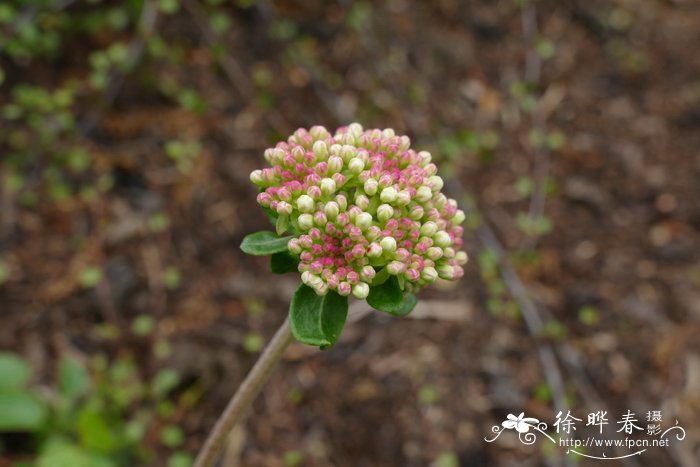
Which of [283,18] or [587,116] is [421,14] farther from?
[587,116]

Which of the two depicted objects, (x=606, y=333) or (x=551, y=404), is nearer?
(x=551, y=404)

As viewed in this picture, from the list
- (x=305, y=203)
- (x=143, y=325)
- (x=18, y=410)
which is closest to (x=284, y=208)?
(x=305, y=203)

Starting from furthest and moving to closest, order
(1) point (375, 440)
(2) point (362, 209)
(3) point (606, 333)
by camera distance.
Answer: (3) point (606, 333) → (1) point (375, 440) → (2) point (362, 209)

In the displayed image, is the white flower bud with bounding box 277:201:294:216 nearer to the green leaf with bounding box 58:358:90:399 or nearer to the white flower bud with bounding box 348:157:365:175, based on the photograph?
the white flower bud with bounding box 348:157:365:175

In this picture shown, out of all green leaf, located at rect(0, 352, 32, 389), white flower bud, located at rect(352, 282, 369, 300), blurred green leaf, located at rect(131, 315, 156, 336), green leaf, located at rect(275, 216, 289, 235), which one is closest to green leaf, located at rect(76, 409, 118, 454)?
green leaf, located at rect(0, 352, 32, 389)

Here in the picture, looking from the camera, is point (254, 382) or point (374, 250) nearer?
point (374, 250)

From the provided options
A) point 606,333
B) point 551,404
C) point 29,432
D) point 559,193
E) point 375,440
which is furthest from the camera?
point 559,193

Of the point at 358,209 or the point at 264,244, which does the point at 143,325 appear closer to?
the point at 264,244

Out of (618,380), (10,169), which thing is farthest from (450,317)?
(10,169)
